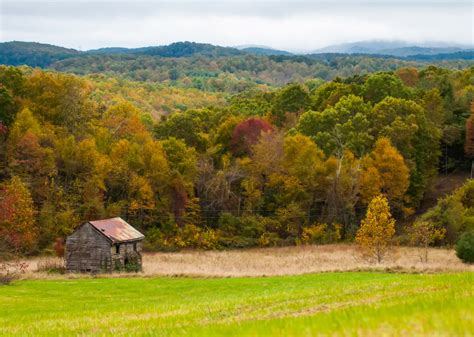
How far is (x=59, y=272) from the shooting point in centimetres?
5275

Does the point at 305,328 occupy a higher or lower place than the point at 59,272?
higher

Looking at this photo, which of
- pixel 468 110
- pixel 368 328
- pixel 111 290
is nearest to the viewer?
pixel 368 328

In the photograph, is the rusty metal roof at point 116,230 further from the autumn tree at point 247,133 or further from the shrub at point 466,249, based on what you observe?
the autumn tree at point 247,133

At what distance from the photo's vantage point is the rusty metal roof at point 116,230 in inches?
2101

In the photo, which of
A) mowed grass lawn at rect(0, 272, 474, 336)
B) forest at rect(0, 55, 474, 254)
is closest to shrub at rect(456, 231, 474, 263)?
forest at rect(0, 55, 474, 254)

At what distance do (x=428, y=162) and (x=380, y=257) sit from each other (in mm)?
33742

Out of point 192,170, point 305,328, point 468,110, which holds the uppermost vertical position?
point 305,328

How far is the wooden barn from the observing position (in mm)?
52875

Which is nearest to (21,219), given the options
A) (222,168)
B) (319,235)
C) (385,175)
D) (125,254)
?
(125,254)

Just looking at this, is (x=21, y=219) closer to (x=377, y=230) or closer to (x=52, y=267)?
(x=52, y=267)

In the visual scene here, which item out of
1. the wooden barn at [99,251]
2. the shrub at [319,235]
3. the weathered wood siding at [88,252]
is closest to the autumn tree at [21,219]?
the weathered wood siding at [88,252]

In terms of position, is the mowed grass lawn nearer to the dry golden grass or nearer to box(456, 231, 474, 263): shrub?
the dry golden grass

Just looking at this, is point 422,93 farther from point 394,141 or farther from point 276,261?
point 276,261

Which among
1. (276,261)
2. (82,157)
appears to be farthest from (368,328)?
(82,157)
